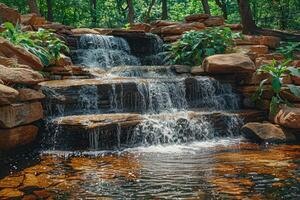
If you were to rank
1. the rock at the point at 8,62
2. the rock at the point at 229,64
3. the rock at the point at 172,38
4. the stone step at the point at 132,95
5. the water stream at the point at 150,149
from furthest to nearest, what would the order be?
the rock at the point at 172,38, the rock at the point at 229,64, the stone step at the point at 132,95, the rock at the point at 8,62, the water stream at the point at 150,149

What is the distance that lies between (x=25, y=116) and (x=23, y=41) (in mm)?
2926

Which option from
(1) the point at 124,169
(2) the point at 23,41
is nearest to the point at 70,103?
(2) the point at 23,41

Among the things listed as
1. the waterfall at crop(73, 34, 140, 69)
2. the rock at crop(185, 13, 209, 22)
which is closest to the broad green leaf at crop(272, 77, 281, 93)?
the waterfall at crop(73, 34, 140, 69)

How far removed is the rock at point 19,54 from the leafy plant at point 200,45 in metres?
4.99

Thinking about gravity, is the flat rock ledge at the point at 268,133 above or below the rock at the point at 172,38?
below

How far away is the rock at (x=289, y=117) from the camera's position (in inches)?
330

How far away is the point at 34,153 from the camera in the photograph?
294 inches

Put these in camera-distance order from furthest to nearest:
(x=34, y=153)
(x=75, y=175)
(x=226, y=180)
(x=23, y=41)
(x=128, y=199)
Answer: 1. (x=23, y=41)
2. (x=34, y=153)
3. (x=75, y=175)
4. (x=226, y=180)
5. (x=128, y=199)

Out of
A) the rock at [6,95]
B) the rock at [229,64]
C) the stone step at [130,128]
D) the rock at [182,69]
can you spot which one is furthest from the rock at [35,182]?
the rock at [182,69]

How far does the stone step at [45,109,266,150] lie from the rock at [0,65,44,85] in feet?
3.05

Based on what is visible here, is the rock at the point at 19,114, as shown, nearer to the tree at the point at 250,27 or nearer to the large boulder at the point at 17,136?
the large boulder at the point at 17,136

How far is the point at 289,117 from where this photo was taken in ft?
27.6

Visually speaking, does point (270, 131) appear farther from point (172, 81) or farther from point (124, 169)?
point (124, 169)

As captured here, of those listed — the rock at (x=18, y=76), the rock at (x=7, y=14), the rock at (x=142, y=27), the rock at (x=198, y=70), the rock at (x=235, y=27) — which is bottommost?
the rock at (x=198, y=70)
